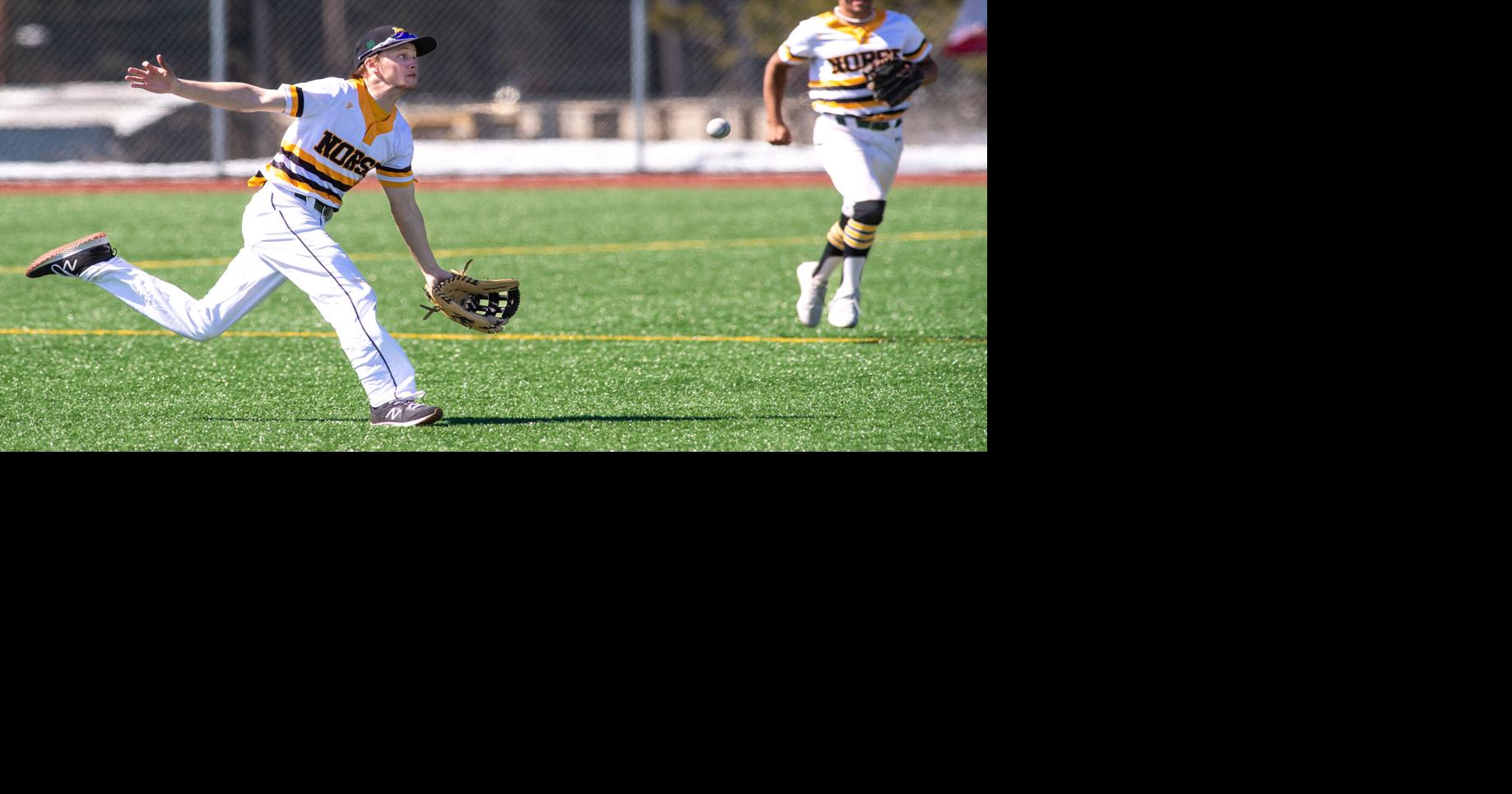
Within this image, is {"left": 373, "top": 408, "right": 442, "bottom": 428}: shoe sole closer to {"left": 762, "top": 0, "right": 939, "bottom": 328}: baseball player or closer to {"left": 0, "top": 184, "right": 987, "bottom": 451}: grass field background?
{"left": 0, "top": 184, "right": 987, "bottom": 451}: grass field background

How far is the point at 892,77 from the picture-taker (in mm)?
8258

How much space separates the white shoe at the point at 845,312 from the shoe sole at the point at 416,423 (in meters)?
2.80

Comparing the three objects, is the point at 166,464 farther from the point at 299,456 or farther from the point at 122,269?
the point at 122,269

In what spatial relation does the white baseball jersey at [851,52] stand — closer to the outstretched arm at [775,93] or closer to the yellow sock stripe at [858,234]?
the outstretched arm at [775,93]

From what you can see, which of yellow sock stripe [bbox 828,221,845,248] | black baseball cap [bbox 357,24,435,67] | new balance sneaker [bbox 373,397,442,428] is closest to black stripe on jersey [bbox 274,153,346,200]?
black baseball cap [bbox 357,24,435,67]

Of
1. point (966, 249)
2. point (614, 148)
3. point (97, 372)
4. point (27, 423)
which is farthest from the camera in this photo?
point (614, 148)

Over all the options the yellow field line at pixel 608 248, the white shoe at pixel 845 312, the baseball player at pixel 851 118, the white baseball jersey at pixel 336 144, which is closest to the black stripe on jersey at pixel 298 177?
the white baseball jersey at pixel 336 144

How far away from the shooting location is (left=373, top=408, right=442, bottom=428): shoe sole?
5777 millimetres

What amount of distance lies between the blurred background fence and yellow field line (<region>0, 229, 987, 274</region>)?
35.8 ft

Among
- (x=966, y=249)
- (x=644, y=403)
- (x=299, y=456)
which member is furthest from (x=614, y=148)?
(x=299, y=456)

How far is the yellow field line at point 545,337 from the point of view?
8.16 metres

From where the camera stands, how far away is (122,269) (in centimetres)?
610

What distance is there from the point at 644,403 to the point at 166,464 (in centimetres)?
324

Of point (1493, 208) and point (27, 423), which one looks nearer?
point (1493, 208)
